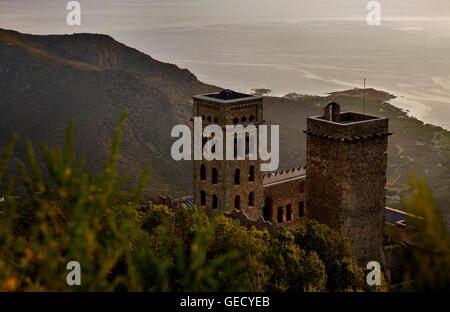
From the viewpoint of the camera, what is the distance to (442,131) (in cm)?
7469

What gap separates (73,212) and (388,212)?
32.0m

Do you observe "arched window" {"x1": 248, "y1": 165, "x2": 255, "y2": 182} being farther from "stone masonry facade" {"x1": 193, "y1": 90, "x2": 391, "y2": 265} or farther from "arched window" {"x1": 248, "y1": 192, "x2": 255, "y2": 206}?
"stone masonry facade" {"x1": 193, "y1": 90, "x2": 391, "y2": 265}

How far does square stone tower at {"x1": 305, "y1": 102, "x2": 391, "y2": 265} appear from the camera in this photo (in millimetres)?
27750

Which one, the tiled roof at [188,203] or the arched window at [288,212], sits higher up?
the tiled roof at [188,203]

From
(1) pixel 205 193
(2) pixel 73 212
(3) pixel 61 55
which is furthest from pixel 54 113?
→ (2) pixel 73 212

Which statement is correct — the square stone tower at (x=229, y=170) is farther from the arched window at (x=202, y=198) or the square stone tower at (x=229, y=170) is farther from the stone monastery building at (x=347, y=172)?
the stone monastery building at (x=347, y=172)

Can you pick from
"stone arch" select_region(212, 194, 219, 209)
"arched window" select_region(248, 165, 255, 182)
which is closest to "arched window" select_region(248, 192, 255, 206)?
"arched window" select_region(248, 165, 255, 182)

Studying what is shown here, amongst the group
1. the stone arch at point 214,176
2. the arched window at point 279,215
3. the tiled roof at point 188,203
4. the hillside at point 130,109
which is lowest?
the arched window at point 279,215

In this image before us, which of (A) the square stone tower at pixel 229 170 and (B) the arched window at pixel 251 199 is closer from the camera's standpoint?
(A) the square stone tower at pixel 229 170

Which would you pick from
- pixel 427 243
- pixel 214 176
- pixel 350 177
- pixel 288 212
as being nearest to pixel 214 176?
pixel 214 176

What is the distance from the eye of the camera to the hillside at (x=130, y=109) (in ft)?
187

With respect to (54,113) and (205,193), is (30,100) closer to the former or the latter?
(54,113)

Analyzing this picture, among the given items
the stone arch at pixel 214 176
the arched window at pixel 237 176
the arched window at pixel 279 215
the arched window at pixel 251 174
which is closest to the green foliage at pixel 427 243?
the arched window at pixel 237 176

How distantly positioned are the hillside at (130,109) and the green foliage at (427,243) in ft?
141
